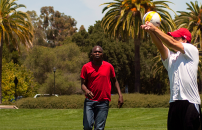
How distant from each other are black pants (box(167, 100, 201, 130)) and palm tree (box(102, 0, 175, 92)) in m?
27.5

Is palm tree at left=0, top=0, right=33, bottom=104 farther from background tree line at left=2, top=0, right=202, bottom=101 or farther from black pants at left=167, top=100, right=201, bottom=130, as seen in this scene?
black pants at left=167, top=100, right=201, bottom=130

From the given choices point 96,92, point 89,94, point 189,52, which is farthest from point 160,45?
point 96,92

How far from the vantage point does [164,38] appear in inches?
170

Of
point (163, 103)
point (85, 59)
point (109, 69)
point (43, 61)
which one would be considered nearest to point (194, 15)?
point (163, 103)

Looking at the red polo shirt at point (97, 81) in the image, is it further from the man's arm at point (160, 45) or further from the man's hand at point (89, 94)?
the man's arm at point (160, 45)

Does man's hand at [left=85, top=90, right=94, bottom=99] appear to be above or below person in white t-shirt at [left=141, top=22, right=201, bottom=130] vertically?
below

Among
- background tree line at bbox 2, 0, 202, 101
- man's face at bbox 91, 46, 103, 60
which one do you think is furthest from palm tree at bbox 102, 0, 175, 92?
man's face at bbox 91, 46, 103, 60

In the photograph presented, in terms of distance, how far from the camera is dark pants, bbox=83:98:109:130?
21.7ft

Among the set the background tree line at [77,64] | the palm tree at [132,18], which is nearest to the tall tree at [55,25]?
the background tree line at [77,64]

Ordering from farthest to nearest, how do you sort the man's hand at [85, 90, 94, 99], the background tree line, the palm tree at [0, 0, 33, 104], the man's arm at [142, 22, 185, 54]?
the background tree line, the palm tree at [0, 0, 33, 104], the man's hand at [85, 90, 94, 99], the man's arm at [142, 22, 185, 54]

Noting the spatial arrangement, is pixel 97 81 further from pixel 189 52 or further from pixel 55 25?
pixel 55 25

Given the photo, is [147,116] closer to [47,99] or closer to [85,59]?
[47,99]

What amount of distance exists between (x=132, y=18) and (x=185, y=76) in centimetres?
2906

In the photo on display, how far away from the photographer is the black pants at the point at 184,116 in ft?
14.6
